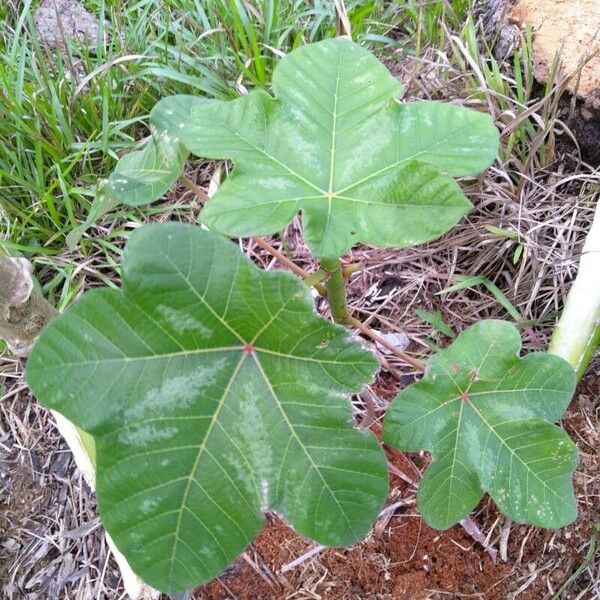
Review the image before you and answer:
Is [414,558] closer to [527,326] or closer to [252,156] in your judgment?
[527,326]

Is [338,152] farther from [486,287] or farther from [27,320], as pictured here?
[486,287]

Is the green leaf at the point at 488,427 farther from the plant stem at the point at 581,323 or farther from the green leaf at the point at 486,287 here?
the green leaf at the point at 486,287

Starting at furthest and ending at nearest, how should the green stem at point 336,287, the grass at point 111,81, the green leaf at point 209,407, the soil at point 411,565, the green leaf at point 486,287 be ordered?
the grass at point 111,81
the green leaf at point 486,287
the soil at point 411,565
the green stem at point 336,287
the green leaf at point 209,407

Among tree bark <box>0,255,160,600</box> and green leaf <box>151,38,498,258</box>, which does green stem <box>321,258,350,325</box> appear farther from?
tree bark <box>0,255,160,600</box>

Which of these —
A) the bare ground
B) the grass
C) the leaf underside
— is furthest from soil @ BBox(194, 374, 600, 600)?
the grass

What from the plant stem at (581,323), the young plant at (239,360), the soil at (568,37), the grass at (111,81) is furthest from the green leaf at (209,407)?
the soil at (568,37)

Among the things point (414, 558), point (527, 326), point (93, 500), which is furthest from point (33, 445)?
point (527, 326)
